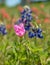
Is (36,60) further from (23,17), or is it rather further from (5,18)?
(5,18)

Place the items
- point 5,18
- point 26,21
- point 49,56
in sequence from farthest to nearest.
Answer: point 5,18 → point 26,21 → point 49,56

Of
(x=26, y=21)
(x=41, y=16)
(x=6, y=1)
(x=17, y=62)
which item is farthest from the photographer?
(x=6, y=1)

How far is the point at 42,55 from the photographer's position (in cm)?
279

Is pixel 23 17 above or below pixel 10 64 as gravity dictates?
above

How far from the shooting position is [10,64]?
274 centimetres

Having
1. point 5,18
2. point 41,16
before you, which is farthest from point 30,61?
point 41,16

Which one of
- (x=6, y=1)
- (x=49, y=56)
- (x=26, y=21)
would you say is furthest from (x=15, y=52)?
(x=6, y=1)

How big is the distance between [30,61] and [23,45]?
130 mm

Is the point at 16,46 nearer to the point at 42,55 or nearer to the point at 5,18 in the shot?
the point at 42,55

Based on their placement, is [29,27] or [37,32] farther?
[29,27]

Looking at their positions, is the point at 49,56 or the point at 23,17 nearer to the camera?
the point at 49,56

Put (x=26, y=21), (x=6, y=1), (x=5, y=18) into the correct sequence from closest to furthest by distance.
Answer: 1. (x=26, y=21)
2. (x=5, y=18)
3. (x=6, y=1)

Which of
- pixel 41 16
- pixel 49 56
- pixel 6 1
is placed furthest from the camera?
pixel 6 1

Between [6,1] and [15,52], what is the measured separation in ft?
57.5
